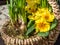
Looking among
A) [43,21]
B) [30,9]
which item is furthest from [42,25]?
[30,9]

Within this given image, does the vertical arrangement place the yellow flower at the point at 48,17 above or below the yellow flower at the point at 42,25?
above

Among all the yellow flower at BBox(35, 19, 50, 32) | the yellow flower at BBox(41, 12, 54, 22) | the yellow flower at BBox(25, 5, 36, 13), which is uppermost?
the yellow flower at BBox(25, 5, 36, 13)

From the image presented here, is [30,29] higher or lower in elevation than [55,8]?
lower

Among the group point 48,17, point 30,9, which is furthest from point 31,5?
point 48,17

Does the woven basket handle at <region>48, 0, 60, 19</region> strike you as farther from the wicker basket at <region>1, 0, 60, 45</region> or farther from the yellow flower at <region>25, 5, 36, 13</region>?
the yellow flower at <region>25, 5, 36, 13</region>

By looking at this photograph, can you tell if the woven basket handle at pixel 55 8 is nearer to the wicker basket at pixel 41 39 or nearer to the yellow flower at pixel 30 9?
the wicker basket at pixel 41 39

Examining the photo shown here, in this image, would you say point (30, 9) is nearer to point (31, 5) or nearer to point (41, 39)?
point (31, 5)

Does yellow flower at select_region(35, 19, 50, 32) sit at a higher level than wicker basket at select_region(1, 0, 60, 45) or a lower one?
higher

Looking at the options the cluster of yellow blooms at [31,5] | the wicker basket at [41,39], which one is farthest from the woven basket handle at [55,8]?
the cluster of yellow blooms at [31,5]

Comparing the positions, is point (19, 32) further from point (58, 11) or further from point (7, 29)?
point (58, 11)

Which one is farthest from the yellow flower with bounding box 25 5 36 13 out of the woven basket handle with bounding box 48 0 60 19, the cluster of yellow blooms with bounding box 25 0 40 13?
the woven basket handle with bounding box 48 0 60 19

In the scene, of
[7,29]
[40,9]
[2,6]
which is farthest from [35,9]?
[2,6]
